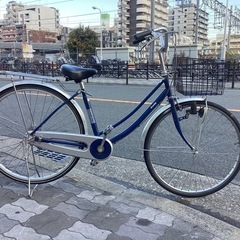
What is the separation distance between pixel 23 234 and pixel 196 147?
4.83 ft

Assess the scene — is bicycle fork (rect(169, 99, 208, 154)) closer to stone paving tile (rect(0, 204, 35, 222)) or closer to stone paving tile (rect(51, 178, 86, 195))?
stone paving tile (rect(51, 178, 86, 195))

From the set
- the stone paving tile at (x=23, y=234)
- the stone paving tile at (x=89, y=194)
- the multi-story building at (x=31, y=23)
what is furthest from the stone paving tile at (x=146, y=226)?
the multi-story building at (x=31, y=23)

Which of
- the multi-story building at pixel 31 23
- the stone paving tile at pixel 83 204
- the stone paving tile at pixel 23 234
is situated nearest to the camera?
the stone paving tile at pixel 23 234

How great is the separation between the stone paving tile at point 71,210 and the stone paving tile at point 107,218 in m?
0.05

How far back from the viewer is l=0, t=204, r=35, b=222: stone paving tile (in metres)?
1.92

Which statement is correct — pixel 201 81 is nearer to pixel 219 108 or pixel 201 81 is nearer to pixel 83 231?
pixel 219 108

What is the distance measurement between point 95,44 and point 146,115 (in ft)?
133

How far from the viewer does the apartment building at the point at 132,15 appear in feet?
233

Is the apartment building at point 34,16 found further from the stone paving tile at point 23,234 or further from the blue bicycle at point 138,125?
the stone paving tile at point 23,234

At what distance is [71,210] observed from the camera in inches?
80.3

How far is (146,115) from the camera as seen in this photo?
220 cm

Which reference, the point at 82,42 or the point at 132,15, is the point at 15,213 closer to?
the point at 82,42

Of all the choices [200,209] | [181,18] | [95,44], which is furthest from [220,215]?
[181,18]

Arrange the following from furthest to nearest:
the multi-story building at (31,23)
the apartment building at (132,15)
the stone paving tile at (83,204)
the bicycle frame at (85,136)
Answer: the multi-story building at (31,23), the apartment building at (132,15), the bicycle frame at (85,136), the stone paving tile at (83,204)
